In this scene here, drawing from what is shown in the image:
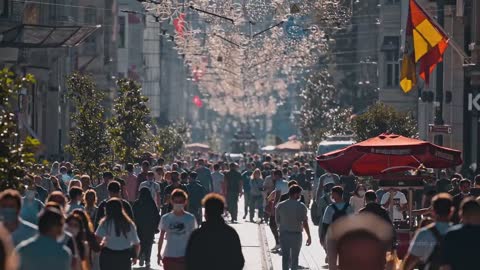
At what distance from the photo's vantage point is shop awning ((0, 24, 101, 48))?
140 ft

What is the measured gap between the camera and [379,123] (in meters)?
49.3

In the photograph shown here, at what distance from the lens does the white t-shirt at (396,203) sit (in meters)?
26.8

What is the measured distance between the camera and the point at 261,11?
221 ft

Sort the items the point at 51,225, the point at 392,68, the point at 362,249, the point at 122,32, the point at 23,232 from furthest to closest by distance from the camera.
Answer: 1. the point at 122,32
2. the point at 392,68
3. the point at 23,232
4. the point at 51,225
5. the point at 362,249

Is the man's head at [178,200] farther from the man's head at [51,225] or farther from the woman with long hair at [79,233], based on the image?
the man's head at [51,225]

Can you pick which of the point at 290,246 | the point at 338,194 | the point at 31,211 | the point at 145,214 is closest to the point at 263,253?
the point at 145,214

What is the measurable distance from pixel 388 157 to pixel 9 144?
9.28m

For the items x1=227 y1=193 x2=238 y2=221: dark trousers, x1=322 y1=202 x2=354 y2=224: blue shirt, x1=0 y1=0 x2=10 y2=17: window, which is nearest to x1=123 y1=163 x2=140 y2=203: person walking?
x1=227 y1=193 x2=238 y2=221: dark trousers

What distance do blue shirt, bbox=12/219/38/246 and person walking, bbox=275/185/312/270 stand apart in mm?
9268

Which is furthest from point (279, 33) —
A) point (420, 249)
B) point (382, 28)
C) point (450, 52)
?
point (420, 249)

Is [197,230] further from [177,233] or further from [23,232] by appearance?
[177,233]

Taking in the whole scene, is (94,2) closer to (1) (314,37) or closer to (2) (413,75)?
(1) (314,37)

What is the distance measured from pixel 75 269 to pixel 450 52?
39304 mm

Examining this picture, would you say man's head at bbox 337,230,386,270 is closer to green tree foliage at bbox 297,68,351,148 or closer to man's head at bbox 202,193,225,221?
man's head at bbox 202,193,225,221
